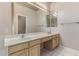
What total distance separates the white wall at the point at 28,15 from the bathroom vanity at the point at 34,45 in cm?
21

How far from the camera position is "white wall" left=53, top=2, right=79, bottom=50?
225cm

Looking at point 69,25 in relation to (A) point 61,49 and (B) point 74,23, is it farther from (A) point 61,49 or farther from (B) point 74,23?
(A) point 61,49

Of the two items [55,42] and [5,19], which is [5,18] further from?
[55,42]

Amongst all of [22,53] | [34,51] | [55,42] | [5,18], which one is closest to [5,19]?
[5,18]

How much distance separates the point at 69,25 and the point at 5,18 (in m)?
1.25

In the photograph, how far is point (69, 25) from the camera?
2334 millimetres

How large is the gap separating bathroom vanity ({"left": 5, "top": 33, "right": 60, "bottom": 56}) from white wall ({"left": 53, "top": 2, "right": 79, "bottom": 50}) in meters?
0.16

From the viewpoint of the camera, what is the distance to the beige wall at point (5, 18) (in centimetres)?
197

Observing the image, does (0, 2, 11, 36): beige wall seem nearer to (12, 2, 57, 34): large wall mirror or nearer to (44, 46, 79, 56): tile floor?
(12, 2, 57, 34): large wall mirror

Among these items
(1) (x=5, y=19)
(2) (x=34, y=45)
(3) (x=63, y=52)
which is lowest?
(3) (x=63, y=52)

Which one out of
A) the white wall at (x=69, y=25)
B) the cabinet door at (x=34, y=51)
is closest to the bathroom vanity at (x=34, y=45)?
the cabinet door at (x=34, y=51)

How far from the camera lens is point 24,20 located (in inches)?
87.0

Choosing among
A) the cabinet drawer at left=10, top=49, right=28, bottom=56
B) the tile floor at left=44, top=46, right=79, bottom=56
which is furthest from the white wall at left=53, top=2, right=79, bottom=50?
the cabinet drawer at left=10, top=49, right=28, bottom=56

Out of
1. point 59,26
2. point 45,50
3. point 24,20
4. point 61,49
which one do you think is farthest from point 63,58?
point 24,20
